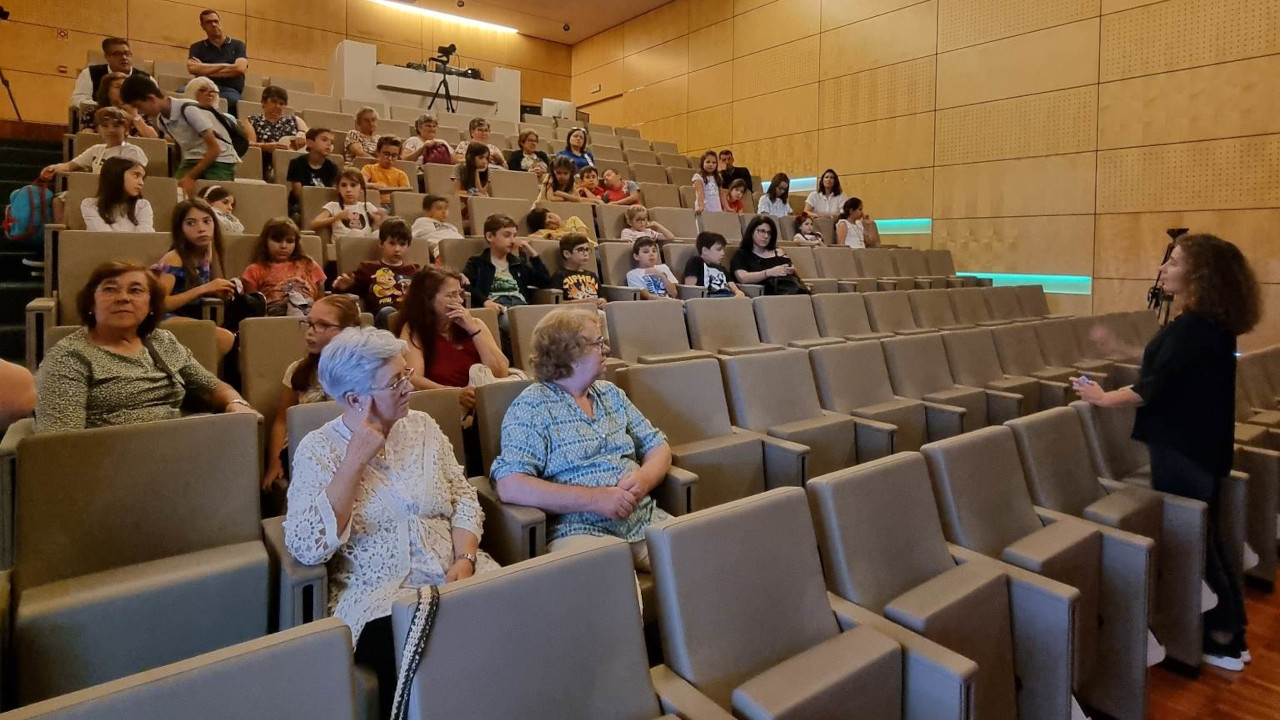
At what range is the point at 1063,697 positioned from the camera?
147 centimetres

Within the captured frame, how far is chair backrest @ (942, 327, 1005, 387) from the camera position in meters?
3.28

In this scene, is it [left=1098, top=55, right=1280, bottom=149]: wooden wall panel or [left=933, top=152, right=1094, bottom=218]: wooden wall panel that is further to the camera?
[left=933, top=152, right=1094, bottom=218]: wooden wall panel

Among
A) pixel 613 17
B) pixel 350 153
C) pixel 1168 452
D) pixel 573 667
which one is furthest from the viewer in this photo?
pixel 613 17

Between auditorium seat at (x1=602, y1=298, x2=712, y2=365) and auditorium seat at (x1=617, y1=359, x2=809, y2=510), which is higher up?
auditorium seat at (x1=602, y1=298, x2=712, y2=365)

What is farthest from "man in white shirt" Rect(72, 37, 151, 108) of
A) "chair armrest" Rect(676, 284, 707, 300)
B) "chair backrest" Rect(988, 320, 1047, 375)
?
"chair backrest" Rect(988, 320, 1047, 375)

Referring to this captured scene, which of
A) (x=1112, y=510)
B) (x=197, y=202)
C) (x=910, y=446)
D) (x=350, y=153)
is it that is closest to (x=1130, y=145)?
(x=910, y=446)

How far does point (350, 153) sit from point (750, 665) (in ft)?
15.0

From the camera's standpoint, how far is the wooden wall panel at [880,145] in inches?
249

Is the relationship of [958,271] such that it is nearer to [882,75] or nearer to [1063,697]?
[882,75]

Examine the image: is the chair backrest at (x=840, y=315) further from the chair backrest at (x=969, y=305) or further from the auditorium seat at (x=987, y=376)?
the chair backrest at (x=969, y=305)

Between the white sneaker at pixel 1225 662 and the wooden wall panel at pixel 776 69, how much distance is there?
6.43 metres

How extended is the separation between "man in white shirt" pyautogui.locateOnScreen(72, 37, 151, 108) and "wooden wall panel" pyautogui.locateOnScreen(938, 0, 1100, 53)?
5.92m

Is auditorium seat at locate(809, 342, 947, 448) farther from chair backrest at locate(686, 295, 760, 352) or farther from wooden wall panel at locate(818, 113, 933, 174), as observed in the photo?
wooden wall panel at locate(818, 113, 933, 174)

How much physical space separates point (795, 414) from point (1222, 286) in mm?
1227
